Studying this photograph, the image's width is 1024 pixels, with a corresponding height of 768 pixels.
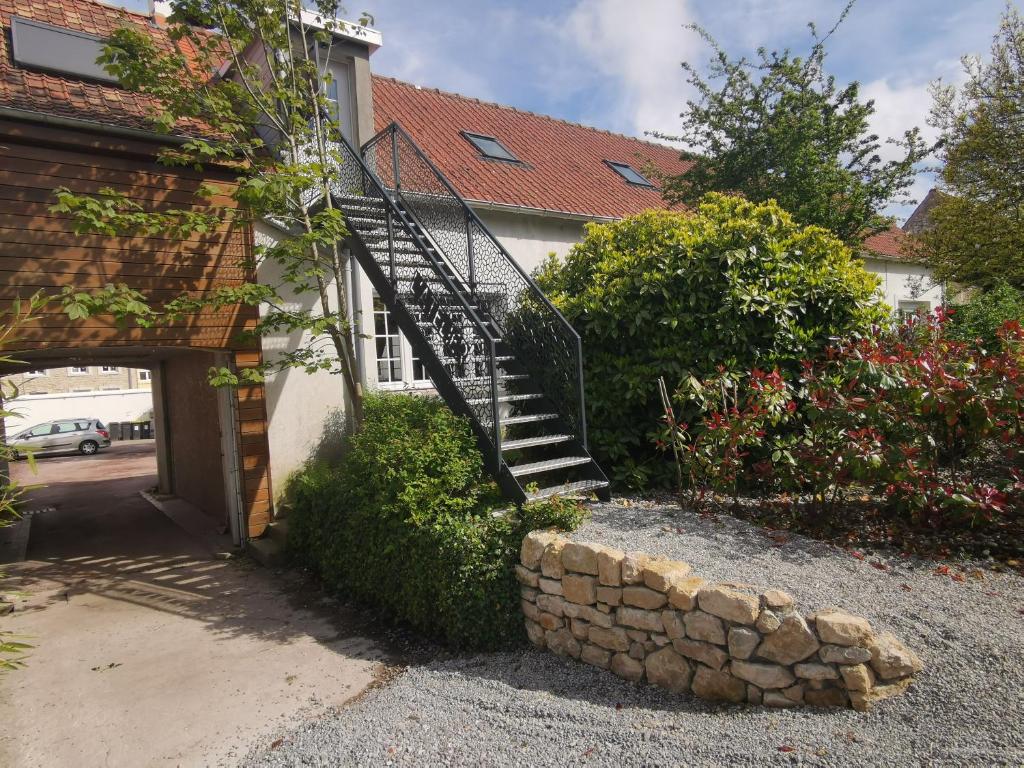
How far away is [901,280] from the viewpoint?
53.2 feet

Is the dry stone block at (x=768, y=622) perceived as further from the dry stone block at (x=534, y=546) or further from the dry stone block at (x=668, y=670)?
the dry stone block at (x=534, y=546)

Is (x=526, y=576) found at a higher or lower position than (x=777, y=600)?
lower

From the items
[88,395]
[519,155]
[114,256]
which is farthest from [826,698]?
[88,395]

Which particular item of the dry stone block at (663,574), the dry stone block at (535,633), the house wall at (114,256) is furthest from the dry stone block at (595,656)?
the house wall at (114,256)

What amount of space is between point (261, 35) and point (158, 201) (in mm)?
2005

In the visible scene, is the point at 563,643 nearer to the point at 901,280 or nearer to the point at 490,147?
the point at 490,147

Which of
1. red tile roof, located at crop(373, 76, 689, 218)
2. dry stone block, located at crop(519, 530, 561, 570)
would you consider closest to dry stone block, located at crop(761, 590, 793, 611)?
dry stone block, located at crop(519, 530, 561, 570)

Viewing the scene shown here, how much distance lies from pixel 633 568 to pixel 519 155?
31.7 feet

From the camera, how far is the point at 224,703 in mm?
3928

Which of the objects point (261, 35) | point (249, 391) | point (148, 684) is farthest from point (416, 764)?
point (261, 35)

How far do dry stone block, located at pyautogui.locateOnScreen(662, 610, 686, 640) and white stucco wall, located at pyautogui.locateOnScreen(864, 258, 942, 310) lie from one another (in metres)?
14.6

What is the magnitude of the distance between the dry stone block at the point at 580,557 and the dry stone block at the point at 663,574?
36 cm

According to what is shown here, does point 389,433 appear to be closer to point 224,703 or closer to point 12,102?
point 224,703

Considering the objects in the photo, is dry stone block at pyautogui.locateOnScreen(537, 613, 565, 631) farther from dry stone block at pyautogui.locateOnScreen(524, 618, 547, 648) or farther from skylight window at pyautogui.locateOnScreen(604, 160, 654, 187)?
skylight window at pyautogui.locateOnScreen(604, 160, 654, 187)
